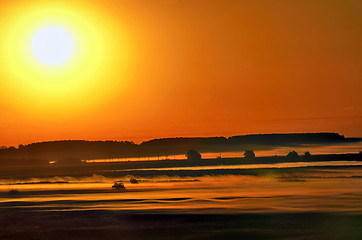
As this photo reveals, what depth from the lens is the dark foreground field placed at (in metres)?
33.9

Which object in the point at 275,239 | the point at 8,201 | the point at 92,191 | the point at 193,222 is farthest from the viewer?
the point at 92,191

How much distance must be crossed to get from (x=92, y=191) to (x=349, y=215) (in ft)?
85.2

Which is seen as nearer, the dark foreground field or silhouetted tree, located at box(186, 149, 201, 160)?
the dark foreground field

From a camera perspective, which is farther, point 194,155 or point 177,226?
point 194,155

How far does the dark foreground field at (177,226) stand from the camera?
3391 centimetres

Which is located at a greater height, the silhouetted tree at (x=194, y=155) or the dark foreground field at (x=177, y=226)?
the silhouetted tree at (x=194, y=155)

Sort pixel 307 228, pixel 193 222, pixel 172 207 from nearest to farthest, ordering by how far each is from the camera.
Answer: pixel 307 228 < pixel 193 222 < pixel 172 207

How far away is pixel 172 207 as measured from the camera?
145 ft

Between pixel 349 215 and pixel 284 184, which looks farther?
pixel 284 184

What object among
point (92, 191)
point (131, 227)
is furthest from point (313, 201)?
point (92, 191)

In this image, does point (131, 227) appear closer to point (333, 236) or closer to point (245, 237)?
point (245, 237)

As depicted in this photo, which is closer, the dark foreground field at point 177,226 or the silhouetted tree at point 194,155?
the dark foreground field at point 177,226

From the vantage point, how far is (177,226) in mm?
36656

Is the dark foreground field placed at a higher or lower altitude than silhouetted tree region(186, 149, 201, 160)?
lower
